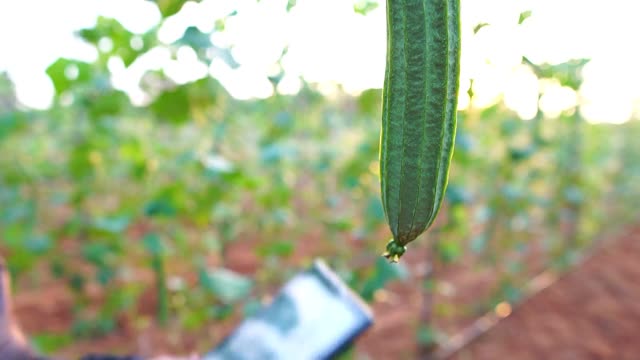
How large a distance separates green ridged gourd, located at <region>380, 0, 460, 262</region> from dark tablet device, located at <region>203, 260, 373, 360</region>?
0.92 meters

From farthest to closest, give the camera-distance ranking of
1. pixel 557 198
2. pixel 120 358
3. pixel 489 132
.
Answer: pixel 489 132 < pixel 557 198 < pixel 120 358

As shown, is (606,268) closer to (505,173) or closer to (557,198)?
(505,173)

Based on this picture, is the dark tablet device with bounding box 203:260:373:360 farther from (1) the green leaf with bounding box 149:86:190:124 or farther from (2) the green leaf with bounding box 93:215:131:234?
(2) the green leaf with bounding box 93:215:131:234

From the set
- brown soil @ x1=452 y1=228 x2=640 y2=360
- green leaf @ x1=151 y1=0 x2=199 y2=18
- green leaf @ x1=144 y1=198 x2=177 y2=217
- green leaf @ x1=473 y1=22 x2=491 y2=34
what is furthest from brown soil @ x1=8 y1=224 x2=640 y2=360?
green leaf @ x1=151 y1=0 x2=199 y2=18

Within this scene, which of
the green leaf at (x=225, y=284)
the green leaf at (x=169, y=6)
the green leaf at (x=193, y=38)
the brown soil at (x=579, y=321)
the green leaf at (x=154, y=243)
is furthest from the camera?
the brown soil at (x=579, y=321)

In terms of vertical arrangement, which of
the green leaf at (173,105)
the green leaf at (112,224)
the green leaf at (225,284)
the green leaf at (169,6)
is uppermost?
the green leaf at (169,6)

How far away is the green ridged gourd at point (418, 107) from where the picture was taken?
729 mm

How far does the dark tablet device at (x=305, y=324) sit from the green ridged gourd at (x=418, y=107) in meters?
0.92

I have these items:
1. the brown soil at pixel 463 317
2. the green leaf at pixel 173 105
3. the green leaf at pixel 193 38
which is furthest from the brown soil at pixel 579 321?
the green leaf at pixel 193 38

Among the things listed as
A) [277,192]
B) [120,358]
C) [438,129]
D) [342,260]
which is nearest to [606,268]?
[342,260]

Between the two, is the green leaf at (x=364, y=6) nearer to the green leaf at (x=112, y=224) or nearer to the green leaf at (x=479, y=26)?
the green leaf at (x=479, y=26)

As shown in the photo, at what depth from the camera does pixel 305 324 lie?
1.68 m

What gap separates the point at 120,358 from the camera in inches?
68.1

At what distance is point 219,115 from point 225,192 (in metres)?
0.61
